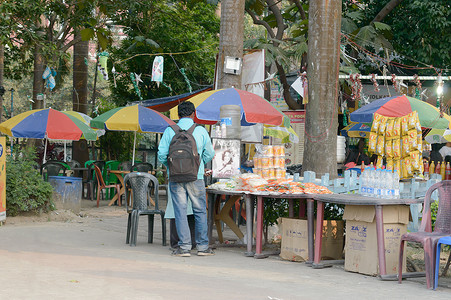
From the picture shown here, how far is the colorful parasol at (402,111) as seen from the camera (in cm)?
1362

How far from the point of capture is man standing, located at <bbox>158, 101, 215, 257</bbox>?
9281 millimetres

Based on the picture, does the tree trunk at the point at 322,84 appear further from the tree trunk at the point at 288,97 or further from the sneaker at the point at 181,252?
the tree trunk at the point at 288,97

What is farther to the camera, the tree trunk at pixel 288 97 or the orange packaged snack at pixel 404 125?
the tree trunk at pixel 288 97

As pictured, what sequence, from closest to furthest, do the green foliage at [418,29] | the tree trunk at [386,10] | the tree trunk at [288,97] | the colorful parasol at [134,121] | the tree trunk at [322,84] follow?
the tree trunk at [322,84] → the colorful parasol at [134,121] → the green foliage at [418,29] → the tree trunk at [386,10] → the tree trunk at [288,97]

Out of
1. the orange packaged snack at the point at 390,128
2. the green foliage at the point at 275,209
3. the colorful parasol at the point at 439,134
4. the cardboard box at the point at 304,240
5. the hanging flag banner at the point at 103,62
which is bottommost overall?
the cardboard box at the point at 304,240

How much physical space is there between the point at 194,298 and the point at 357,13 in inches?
686

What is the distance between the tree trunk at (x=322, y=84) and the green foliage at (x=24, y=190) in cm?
515

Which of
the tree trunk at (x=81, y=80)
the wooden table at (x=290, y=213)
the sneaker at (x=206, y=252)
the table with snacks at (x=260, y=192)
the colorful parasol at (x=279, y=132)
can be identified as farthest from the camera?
the tree trunk at (x=81, y=80)

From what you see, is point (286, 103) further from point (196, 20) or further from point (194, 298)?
point (194, 298)

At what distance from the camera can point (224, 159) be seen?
1032 cm

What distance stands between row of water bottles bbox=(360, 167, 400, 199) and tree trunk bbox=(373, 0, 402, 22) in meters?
14.7

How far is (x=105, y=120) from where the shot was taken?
16.5m

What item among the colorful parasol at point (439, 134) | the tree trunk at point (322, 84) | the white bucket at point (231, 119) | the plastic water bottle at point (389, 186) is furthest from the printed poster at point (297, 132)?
the plastic water bottle at point (389, 186)

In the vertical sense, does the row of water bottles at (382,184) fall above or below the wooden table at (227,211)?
above
